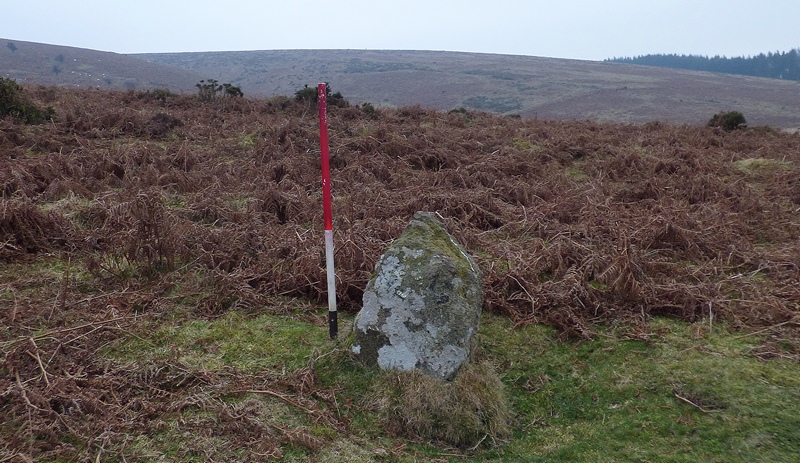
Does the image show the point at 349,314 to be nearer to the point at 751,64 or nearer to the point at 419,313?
the point at 419,313

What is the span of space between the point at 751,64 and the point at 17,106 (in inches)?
5260

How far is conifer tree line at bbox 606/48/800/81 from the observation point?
98.5 m

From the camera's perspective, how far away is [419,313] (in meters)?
3.71

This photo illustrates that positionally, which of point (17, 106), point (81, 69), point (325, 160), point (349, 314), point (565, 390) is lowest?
point (565, 390)

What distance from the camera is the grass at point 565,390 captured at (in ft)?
10.4

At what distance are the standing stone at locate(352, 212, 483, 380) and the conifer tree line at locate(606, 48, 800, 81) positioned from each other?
11486 cm

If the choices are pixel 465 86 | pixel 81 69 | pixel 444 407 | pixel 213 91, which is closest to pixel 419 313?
pixel 444 407

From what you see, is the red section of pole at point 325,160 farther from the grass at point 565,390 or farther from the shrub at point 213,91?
the shrub at point 213,91

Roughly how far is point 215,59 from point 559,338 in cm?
10693

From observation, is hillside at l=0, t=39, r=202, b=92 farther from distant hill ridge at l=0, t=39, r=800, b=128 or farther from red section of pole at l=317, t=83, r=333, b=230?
red section of pole at l=317, t=83, r=333, b=230

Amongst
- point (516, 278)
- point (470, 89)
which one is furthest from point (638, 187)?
point (470, 89)

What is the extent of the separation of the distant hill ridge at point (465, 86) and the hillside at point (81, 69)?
116 mm

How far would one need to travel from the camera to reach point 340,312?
4922 mm

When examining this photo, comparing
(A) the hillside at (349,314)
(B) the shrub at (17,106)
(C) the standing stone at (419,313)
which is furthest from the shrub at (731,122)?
(B) the shrub at (17,106)
